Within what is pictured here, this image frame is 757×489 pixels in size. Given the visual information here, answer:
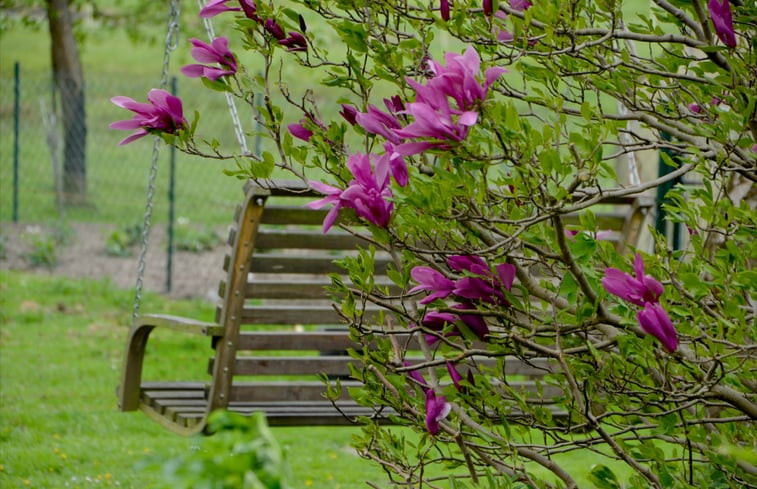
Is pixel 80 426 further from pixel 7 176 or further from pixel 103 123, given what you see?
Result: pixel 103 123

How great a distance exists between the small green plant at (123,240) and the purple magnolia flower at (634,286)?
10.3 m

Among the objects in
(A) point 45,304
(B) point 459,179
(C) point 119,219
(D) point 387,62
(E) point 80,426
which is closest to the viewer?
(B) point 459,179

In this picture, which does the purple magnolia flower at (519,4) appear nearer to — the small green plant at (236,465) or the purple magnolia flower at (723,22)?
the purple magnolia flower at (723,22)

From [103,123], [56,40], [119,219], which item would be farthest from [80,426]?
[103,123]

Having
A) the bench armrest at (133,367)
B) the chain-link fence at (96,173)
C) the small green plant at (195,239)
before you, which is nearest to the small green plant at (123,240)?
the small green plant at (195,239)

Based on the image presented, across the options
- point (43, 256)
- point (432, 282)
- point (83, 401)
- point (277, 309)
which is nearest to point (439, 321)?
point (432, 282)

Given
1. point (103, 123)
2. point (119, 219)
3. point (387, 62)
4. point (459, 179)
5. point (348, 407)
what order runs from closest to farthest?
point (459, 179) → point (387, 62) → point (348, 407) → point (119, 219) → point (103, 123)

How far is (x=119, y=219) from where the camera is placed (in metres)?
13.4

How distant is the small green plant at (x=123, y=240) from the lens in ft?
38.7

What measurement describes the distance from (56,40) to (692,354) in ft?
42.0

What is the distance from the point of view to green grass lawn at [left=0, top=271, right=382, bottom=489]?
544cm

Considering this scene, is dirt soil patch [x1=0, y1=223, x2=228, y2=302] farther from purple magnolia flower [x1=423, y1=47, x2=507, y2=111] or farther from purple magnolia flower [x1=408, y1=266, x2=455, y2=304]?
purple magnolia flower [x1=423, y1=47, x2=507, y2=111]

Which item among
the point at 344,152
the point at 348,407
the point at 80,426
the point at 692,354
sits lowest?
the point at 80,426

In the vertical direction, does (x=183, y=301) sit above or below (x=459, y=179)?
below
